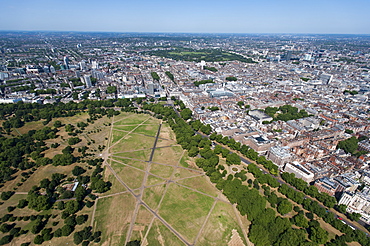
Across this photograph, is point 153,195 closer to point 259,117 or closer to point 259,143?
point 259,143

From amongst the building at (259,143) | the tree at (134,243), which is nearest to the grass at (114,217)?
the tree at (134,243)

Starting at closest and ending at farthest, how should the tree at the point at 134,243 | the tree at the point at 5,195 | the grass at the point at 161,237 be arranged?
the tree at the point at 134,243, the grass at the point at 161,237, the tree at the point at 5,195

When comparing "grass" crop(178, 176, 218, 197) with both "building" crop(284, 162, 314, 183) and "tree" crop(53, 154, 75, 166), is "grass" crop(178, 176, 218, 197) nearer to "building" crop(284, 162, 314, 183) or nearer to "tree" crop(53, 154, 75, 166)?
"building" crop(284, 162, 314, 183)

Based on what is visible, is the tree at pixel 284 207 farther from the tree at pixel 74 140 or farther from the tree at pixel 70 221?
the tree at pixel 74 140

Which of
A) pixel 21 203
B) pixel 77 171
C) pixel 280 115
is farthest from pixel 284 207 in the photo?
pixel 21 203

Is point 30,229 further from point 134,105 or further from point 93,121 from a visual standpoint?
point 134,105

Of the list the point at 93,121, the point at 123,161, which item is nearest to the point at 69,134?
the point at 93,121
